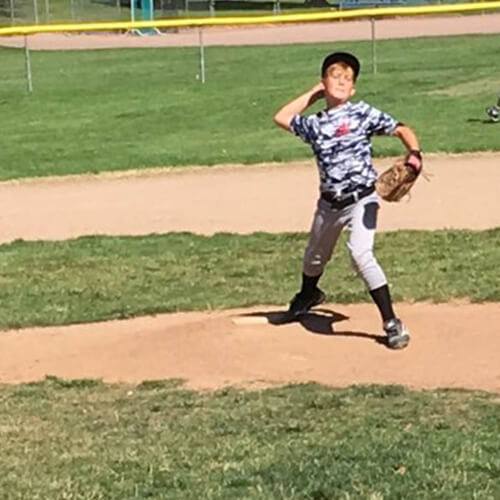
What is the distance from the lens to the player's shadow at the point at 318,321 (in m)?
8.26

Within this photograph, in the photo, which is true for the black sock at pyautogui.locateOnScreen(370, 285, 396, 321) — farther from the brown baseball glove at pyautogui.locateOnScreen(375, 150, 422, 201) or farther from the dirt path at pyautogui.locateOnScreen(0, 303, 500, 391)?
the brown baseball glove at pyautogui.locateOnScreen(375, 150, 422, 201)

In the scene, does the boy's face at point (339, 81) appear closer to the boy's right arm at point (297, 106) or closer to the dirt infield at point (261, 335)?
the boy's right arm at point (297, 106)

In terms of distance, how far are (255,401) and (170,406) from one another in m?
0.45

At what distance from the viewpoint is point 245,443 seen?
5.83 m

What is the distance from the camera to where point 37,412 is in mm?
7004

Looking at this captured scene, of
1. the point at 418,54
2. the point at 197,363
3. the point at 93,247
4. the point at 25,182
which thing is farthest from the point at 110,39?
the point at 197,363

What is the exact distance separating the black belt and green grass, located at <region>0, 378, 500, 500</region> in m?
1.21

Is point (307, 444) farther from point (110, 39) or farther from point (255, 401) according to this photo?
point (110, 39)

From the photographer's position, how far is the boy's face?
24.6ft

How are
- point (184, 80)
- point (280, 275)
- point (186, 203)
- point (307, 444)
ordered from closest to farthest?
point (307, 444) → point (280, 275) → point (186, 203) → point (184, 80)

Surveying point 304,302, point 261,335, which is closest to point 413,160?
point 304,302

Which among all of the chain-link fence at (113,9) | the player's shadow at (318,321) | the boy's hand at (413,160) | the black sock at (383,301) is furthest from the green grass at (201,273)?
the chain-link fence at (113,9)

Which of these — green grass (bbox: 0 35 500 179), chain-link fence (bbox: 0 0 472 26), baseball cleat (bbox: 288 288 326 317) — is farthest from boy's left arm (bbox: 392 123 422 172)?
chain-link fence (bbox: 0 0 472 26)

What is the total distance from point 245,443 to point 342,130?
2.39 meters
